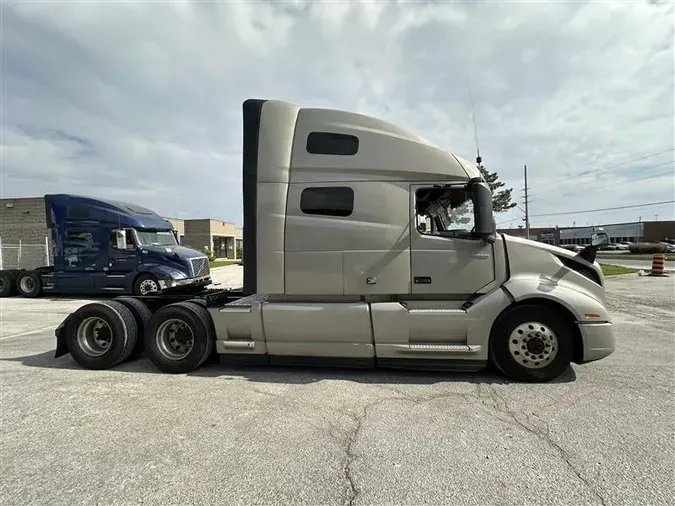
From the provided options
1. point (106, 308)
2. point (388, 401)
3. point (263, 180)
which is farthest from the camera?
point (106, 308)

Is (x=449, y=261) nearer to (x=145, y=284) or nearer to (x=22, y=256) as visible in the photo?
(x=145, y=284)

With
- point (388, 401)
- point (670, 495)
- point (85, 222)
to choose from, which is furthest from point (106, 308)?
point (85, 222)

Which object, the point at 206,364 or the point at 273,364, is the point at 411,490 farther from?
the point at 206,364

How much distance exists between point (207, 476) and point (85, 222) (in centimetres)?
1241

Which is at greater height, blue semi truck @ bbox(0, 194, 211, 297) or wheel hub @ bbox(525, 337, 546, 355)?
blue semi truck @ bbox(0, 194, 211, 297)

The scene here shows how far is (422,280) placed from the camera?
4.45 metres

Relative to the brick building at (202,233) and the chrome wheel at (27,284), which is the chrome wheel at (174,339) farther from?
the brick building at (202,233)

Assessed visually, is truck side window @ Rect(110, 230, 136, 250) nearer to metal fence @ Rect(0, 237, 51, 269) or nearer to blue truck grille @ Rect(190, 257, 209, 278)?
blue truck grille @ Rect(190, 257, 209, 278)

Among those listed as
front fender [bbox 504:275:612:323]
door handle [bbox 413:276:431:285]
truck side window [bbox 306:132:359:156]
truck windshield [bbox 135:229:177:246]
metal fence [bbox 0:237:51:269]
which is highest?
truck side window [bbox 306:132:359:156]

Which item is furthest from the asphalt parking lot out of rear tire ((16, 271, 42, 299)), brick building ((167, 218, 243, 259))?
brick building ((167, 218, 243, 259))

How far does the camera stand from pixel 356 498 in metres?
2.30

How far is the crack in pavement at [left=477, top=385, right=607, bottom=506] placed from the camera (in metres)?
2.45

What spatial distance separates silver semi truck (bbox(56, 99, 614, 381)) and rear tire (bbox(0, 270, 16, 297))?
44.1 ft

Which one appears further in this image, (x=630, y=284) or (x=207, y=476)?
(x=630, y=284)
